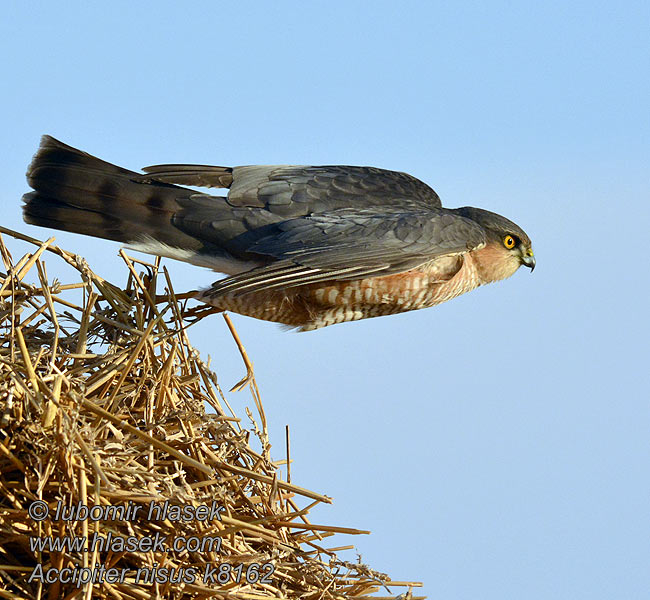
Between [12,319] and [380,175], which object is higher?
[380,175]

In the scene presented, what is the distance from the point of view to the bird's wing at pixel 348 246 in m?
4.03

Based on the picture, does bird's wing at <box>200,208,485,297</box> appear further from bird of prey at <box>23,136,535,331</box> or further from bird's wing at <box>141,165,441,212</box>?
bird's wing at <box>141,165,441,212</box>

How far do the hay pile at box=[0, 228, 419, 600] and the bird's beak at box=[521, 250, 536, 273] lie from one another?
2128mm

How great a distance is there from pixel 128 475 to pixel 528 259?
9.89ft

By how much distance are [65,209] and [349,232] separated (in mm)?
1312

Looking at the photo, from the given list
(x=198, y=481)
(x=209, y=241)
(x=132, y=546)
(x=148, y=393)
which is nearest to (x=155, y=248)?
(x=209, y=241)

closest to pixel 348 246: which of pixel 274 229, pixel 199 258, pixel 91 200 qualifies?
pixel 274 229

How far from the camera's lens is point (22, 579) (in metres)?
2.90

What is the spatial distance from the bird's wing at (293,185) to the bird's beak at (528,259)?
2.62ft

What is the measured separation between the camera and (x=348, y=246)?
4238 mm

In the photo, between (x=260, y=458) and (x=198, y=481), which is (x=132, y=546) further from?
(x=260, y=458)

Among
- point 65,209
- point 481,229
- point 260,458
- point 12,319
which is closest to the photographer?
point 12,319

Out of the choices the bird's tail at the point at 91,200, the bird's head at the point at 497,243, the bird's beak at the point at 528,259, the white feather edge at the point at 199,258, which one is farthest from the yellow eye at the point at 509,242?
the bird's tail at the point at 91,200

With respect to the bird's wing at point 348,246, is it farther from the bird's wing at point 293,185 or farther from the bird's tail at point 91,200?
the bird's tail at point 91,200
